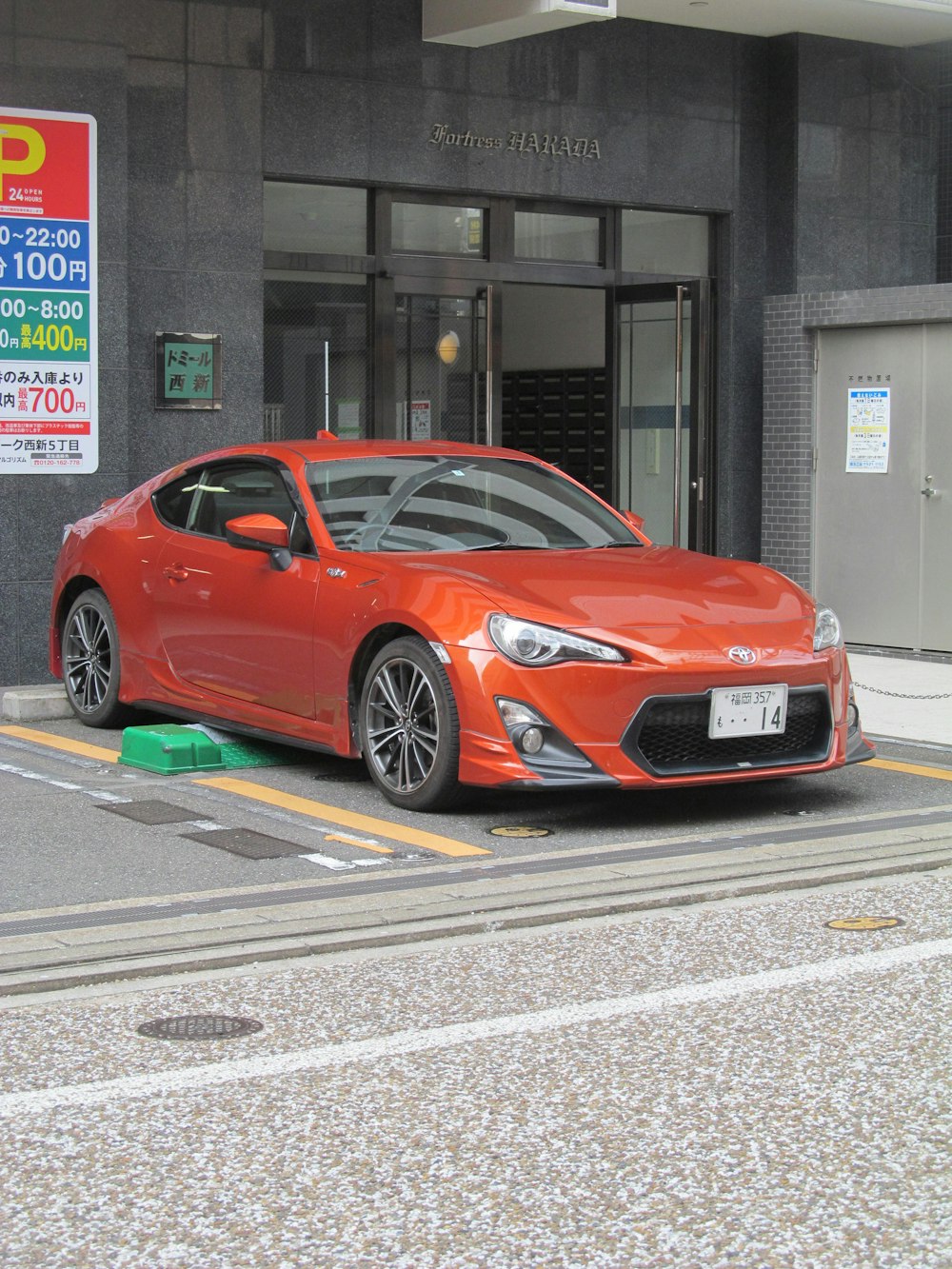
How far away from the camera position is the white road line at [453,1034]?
14.0 ft

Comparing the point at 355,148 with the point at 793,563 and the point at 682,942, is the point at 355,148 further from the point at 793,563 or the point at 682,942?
the point at 682,942

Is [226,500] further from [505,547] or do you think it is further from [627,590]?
[627,590]

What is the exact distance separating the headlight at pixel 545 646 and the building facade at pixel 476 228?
5.50m

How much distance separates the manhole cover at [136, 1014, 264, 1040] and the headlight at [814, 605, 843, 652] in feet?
11.5

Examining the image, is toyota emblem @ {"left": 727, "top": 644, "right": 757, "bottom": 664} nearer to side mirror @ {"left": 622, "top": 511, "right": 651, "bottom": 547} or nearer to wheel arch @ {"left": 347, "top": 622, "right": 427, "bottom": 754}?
wheel arch @ {"left": 347, "top": 622, "right": 427, "bottom": 754}

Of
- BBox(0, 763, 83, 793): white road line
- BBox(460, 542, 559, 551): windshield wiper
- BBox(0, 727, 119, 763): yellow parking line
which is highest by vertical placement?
BBox(460, 542, 559, 551): windshield wiper

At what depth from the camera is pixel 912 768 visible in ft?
29.2

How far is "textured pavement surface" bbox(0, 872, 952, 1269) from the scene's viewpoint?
3471 mm

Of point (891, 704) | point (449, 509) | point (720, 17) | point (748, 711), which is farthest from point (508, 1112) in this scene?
point (720, 17)

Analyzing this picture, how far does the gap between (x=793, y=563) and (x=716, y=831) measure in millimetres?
7642

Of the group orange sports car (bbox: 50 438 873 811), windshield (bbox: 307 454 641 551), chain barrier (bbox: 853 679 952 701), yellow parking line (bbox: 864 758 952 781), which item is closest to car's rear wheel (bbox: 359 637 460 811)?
orange sports car (bbox: 50 438 873 811)

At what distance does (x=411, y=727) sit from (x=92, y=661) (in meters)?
2.82

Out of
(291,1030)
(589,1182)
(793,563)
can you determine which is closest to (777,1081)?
(589,1182)

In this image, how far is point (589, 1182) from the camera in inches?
147
